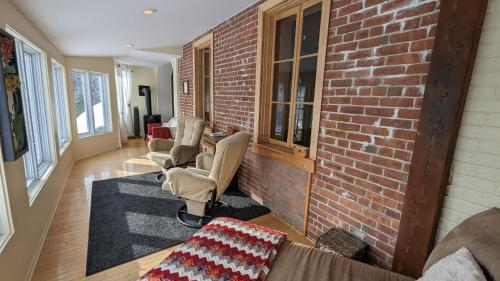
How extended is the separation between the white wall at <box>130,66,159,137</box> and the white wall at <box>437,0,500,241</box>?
286 inches

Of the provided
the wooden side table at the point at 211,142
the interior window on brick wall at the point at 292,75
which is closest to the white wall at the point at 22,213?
the wooden side table at the point at 211,142

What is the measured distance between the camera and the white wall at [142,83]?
22.6 feet

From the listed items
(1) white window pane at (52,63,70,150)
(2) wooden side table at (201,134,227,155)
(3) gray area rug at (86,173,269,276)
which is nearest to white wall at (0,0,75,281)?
(3) gray area rug at (86,173,269,276)

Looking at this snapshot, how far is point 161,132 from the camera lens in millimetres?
4508

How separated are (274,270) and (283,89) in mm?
1874

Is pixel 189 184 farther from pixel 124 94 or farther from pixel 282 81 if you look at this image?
pixel 124 94

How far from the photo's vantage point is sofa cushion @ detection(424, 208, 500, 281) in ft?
2.82

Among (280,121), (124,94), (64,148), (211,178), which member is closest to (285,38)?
(280,121)

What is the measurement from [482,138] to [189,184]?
6.88 feet

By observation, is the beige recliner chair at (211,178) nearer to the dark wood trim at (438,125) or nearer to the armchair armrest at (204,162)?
the armchair armrest at (204,162)

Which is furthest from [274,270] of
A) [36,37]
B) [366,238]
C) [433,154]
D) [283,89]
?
[36,37]

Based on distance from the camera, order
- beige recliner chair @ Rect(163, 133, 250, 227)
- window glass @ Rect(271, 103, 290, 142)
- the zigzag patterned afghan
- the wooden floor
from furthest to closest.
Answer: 1. window glass @ Rect(271, 103, 290, 142)
2. beige recliner chair @ Rect(163, 133, 250, 227)
3. the wooden floor
4. the zigzag patterned afghan

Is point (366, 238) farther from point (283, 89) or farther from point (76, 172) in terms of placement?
point (76, 172)

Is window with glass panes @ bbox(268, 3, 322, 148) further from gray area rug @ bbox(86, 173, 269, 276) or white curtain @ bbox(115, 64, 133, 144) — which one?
white curtain @ bbox(115, 64, 133, 144)
